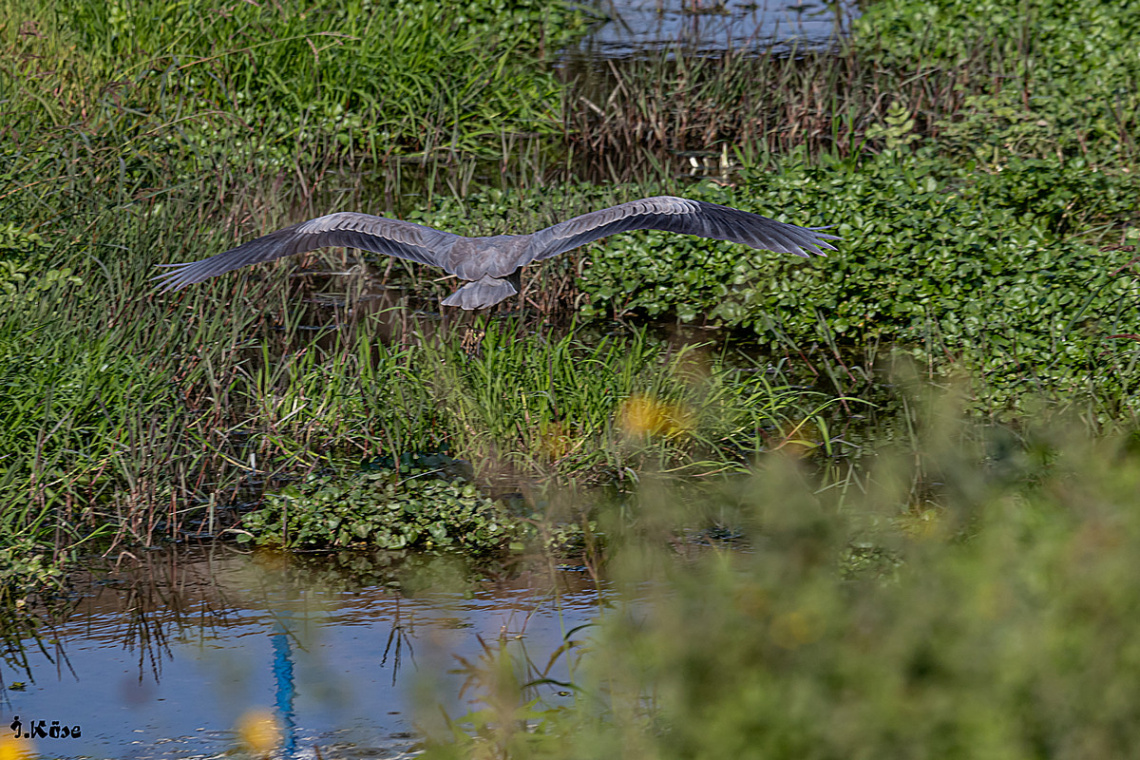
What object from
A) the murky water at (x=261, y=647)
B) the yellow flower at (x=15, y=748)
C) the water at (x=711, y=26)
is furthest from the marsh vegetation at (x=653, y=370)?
Answer: the water at (x=711, y=26)

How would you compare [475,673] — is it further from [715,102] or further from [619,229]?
[715,102]

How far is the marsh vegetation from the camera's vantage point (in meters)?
2.34

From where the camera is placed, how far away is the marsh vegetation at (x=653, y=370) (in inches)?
92.3

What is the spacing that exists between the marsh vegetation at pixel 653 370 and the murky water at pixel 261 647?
155 mm

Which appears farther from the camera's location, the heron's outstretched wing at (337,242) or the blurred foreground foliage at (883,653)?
the heron's outstretched wing at (337,242)

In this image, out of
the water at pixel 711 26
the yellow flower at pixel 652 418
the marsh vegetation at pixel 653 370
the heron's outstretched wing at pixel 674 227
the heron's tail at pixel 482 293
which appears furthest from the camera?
the water at pixel 711 26

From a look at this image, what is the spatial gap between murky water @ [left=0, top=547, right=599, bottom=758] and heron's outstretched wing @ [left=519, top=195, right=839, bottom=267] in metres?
1.07

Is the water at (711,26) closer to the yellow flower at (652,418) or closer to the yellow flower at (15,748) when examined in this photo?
the yellow flower at (652,418)

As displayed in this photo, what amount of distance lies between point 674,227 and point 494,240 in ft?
2.07

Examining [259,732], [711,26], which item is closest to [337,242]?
[259,732]

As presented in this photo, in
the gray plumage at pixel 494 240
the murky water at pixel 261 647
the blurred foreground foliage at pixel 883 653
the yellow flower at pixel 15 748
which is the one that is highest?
the gray plumage at pixel 494 240

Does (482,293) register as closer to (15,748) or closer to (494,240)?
(494,240)

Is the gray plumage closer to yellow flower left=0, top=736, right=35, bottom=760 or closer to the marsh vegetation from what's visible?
the marsh vegetation

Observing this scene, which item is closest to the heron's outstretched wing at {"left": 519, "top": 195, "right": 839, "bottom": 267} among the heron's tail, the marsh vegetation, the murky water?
the heron's tail
